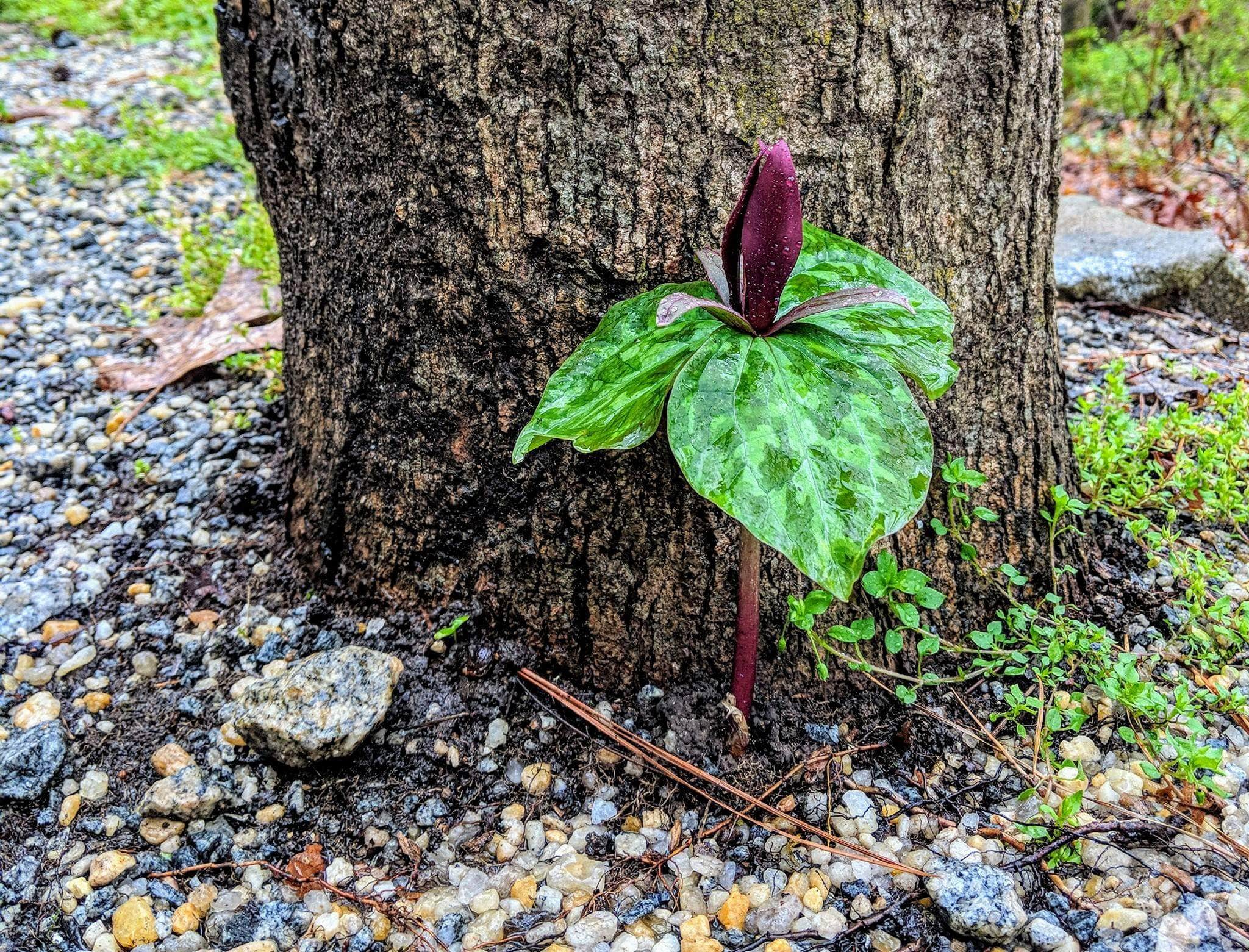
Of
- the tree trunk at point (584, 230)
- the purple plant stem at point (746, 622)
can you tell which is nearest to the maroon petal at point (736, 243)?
the tree trunk at point (584, 230)

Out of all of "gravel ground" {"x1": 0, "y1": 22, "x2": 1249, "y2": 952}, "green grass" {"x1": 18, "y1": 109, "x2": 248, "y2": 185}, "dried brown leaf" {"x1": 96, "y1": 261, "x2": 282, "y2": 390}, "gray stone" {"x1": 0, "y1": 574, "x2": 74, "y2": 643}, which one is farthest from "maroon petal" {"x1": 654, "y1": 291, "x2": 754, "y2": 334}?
"green grass" {"x1": 18, "y1": 109, "x2": 248, "y2": 185}

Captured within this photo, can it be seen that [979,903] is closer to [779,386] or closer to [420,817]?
[779,386]

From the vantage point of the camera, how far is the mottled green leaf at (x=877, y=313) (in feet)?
4.48

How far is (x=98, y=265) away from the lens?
3.80m

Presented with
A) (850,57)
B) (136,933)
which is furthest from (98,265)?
(850,57)

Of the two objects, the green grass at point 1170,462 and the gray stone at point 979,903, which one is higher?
the green grass at point 1170,462

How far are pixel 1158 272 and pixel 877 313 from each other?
2437 millimetres

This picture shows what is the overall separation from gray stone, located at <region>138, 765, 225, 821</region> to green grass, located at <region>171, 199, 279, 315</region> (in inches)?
81.8

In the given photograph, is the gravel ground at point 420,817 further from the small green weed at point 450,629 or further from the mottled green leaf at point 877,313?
the mottled green leaf at point 877,313

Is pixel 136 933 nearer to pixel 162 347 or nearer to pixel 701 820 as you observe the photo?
pixel 701 820

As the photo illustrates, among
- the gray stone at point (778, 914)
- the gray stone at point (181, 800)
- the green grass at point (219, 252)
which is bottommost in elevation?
the gray stone at point (778, 914)

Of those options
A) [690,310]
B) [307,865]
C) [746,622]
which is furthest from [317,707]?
[690,310]

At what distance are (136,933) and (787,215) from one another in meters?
1.62

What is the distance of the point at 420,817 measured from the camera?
1.74m
